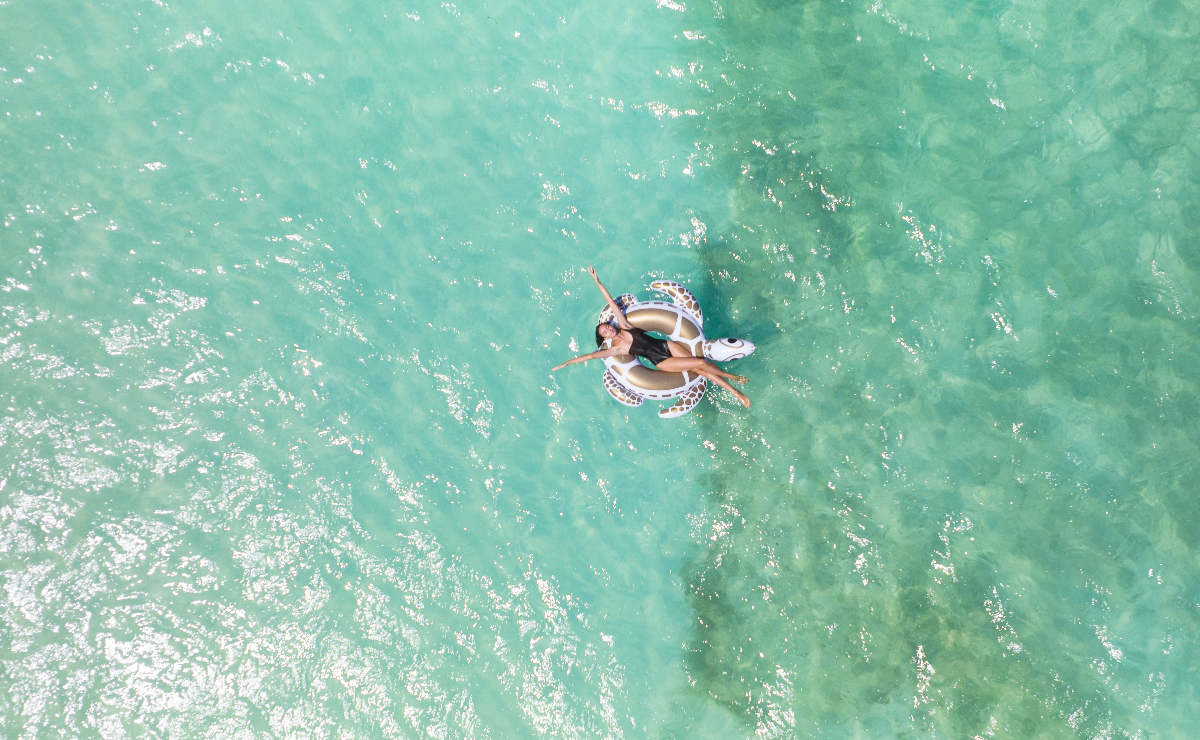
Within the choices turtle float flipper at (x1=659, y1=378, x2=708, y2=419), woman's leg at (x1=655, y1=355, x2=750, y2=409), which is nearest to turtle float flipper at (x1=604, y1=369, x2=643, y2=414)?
turtle float flipper at (x1=659, y1=378, x2=708, y2=419)

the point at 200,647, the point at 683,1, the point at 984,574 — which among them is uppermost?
the point at 683,1

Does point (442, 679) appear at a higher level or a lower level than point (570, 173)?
lower

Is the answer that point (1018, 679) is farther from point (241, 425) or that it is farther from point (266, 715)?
point (241, 425)

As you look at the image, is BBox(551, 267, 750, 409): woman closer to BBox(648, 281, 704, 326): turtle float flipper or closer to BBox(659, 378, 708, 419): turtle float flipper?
BBox(659, 378, 708, 419): turtle float flipper

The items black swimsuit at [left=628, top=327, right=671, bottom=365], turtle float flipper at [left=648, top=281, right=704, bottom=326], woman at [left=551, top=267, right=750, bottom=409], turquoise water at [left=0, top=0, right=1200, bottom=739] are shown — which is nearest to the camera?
woman at [left=551, top=267, right=750, bottom=409]

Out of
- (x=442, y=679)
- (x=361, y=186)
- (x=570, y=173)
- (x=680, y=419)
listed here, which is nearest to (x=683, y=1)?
(x=570, y=173)

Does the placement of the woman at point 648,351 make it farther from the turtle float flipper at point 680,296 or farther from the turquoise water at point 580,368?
the turquoise water at point 580,368
